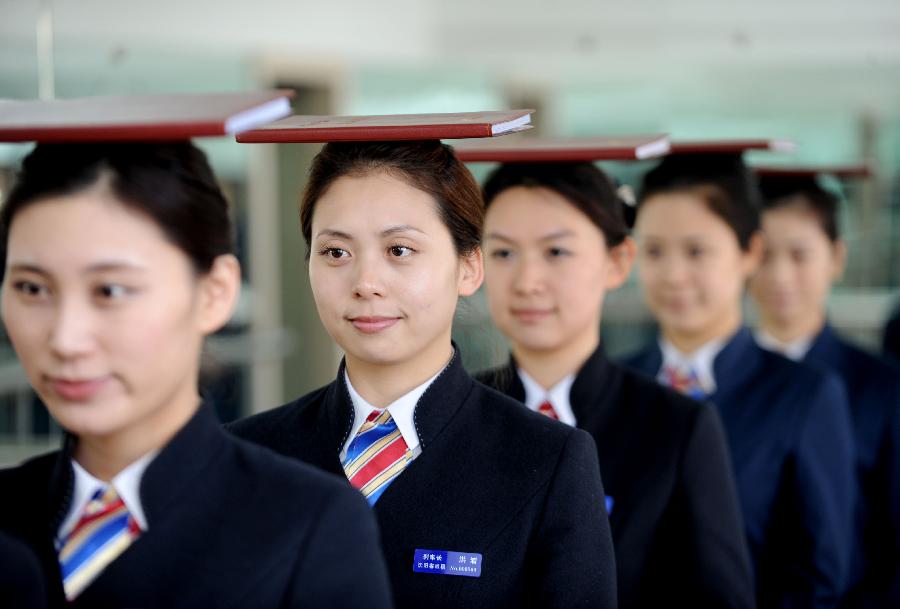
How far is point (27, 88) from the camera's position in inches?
170

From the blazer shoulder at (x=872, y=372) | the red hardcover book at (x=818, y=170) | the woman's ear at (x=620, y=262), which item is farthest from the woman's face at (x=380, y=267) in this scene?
the blazer shoulder at (x=872, y=372)

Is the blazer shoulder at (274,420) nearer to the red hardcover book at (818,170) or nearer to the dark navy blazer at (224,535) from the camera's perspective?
the dark navy blazer at (224,535)

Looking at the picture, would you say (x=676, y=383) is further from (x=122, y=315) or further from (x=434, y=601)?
(x=122, y=315)

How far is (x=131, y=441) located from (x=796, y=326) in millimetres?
2707

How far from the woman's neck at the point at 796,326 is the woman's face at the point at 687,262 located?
763 mm

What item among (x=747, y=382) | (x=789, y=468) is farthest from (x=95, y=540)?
(x=747, y=382)

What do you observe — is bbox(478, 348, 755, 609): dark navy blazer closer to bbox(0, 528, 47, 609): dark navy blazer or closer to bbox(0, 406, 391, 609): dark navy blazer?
bbox(0, 406, 391, 609): dark navy blazer

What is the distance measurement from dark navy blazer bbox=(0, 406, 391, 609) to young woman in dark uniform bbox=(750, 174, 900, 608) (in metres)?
2.23

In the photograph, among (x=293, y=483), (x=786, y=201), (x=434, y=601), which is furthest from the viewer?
(x=786, y=201)

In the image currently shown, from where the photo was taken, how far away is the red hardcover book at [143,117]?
128 cm

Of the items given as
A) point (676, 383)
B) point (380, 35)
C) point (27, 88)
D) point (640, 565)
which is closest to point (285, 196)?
point (380, 35)

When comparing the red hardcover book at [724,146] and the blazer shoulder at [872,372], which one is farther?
the blazer shoulder at [872,372]

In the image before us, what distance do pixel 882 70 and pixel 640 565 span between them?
5.19 metres

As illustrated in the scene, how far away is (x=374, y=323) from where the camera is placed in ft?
5.71
